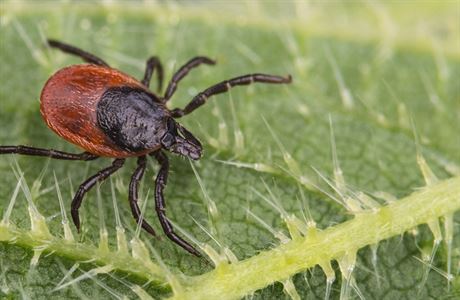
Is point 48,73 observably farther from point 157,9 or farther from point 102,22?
point 157,9

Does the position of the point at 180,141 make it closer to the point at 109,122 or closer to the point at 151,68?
the point at 109,122

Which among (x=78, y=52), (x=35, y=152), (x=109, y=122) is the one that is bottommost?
(x=35, y=152)

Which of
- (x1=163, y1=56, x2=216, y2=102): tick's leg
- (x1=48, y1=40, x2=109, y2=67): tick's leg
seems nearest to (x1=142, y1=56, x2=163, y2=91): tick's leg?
(x1=163, y1=56, x2=216, y2=102): tick's leg

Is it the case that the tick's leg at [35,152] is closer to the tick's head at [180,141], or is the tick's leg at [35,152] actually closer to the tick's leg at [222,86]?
the tick's head at [180,141]

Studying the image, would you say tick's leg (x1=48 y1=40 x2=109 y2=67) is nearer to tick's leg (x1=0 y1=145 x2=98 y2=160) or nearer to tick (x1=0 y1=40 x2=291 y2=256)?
tick (x1=0 y1=40 x2=291 y2=256)

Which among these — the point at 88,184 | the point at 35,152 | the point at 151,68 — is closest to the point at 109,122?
the point at 88,184

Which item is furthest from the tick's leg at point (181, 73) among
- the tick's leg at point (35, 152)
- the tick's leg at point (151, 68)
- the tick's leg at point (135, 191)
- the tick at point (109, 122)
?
the tick's leg at point (35, 152)
